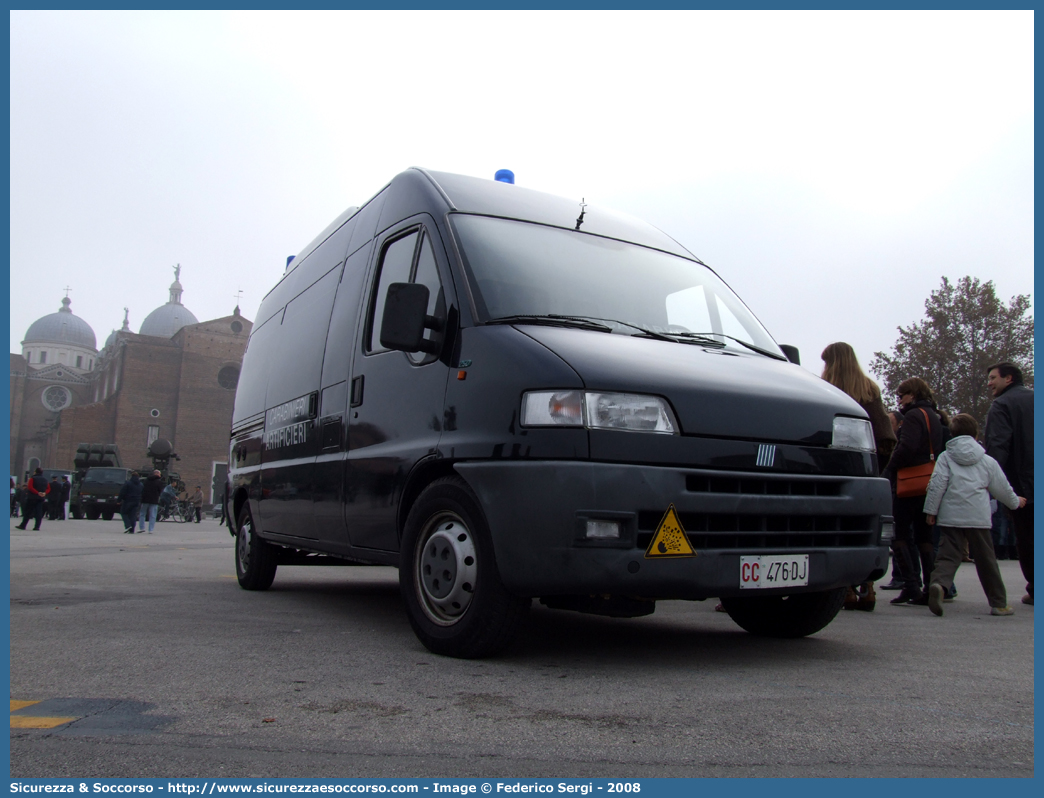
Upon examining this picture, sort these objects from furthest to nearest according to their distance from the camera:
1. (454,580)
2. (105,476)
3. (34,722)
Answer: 1. (105,476)
2. (454,580)
3. (34,722)

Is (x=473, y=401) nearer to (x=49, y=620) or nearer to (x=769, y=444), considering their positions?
(x=769, y=444)

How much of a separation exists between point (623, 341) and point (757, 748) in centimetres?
192

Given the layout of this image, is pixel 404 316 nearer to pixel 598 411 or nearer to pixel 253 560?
pixel 598 411

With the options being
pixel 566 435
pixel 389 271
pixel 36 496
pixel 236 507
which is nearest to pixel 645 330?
pixel 566 435

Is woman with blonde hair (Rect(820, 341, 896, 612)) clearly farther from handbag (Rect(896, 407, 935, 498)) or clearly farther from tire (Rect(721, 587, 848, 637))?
tire (Rect(721, 587, 848, 637))

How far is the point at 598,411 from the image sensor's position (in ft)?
11.4

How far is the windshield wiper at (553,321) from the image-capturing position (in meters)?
3.96

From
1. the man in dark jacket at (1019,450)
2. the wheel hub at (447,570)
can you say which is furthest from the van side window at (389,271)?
the man in dark jacket at (1019,450)

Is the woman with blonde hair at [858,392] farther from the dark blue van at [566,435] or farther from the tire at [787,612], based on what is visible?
the tire at [787,612]

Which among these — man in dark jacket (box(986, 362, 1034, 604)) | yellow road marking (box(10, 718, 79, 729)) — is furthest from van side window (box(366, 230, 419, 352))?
man in dark jacket (box(986, 362, 1034, 604))

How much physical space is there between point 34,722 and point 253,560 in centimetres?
460

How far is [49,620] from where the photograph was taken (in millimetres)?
4961

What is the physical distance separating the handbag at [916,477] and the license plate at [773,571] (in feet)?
10.9

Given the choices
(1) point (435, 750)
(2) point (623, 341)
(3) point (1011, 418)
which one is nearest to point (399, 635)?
(2) point (623, 341)
